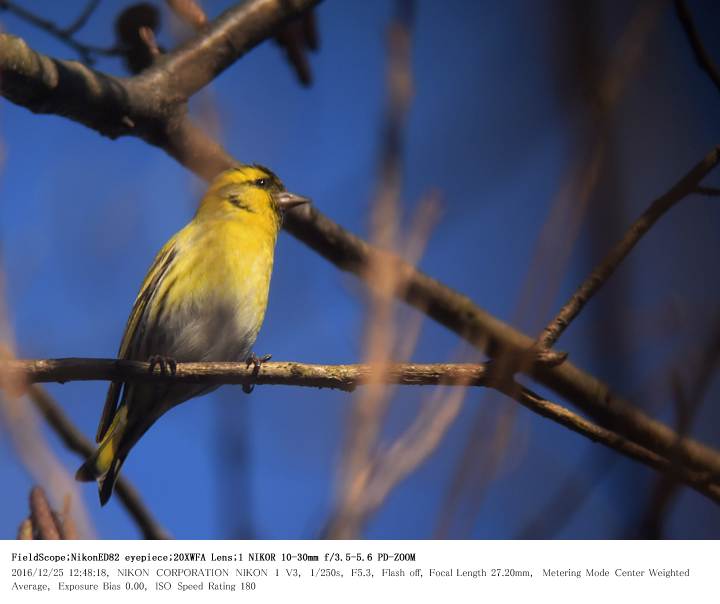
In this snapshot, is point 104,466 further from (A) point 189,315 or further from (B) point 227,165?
(B) point 227,165

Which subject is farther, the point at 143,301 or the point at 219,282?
the point at 143,301

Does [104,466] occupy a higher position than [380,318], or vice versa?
[104,466]

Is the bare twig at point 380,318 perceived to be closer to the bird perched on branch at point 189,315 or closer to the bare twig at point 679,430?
the bare twig at point 679,430

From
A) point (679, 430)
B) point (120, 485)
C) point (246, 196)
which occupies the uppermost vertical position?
point (246, 196)

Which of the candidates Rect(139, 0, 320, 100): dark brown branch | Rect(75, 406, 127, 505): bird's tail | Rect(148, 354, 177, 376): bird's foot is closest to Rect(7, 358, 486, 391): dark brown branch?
Rect(148, 354, 177, 376): bird's foot

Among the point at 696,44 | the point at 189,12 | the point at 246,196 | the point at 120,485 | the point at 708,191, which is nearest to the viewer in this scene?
the point at 708,191

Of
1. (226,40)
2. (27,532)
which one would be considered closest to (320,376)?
(27,532)

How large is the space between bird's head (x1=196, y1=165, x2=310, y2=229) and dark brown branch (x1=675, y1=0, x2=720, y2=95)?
1394 millimetres

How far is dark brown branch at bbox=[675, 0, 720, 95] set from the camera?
146cm

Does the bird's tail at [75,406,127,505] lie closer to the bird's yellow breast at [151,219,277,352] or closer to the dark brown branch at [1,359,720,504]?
the bird's yellow breast at [151,219,277,352]

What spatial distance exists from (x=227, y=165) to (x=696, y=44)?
4.66 feet

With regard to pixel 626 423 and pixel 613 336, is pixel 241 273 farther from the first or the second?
pixel 613 336

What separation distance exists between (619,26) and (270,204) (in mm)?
1780

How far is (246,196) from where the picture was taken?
2801mm
